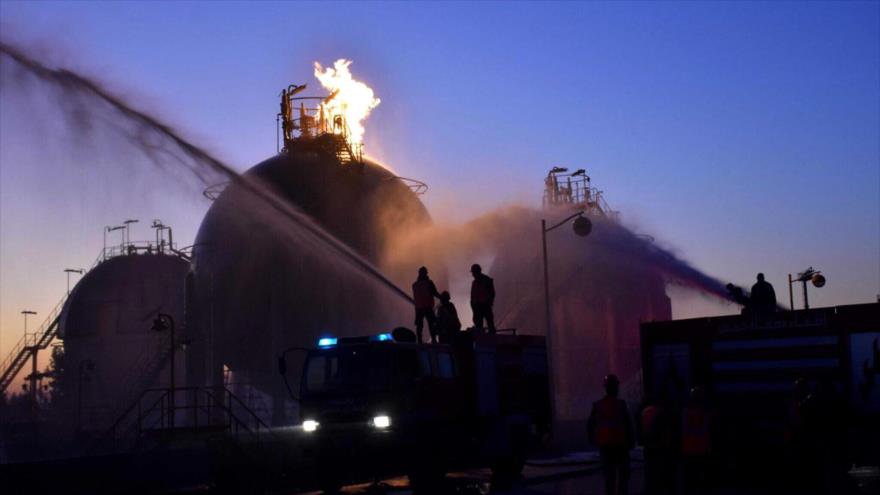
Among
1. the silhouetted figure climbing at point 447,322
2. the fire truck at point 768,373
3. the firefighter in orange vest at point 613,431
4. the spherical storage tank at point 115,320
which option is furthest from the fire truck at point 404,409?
the spherical storage tank at point 115,320

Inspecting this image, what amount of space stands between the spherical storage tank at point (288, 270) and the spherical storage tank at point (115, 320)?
21.0 meters

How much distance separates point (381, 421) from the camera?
18.2 meters

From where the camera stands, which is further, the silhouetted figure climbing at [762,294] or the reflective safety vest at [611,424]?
the silhouetted figure climbing at [762,294]

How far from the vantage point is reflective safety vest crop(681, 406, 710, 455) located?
15000 mm

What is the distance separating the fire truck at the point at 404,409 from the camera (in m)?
18.4

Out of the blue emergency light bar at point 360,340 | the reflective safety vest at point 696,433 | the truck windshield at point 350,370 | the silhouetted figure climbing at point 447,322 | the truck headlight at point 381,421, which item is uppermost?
the silhouetted figure climbing at point 447,322

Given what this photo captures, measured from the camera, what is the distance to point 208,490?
21.7 meters

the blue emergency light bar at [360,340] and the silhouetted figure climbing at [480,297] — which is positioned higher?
the silhouetted figure climbing at [480,297]

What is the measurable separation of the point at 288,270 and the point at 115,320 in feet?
96.3

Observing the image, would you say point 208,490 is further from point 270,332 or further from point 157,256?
point 157,256

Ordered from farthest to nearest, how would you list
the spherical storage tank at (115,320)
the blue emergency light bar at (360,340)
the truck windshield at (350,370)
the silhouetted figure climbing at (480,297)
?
the spherical storage tank at (115,320)
the silhouetted figure climbing at (480,297)
the blue emergency light bar at (360,340)
the truck windshield at (350,370)

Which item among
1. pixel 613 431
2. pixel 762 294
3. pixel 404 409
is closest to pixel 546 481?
pixel 404 409

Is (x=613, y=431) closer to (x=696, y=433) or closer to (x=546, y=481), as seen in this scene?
(x=696, y=433)

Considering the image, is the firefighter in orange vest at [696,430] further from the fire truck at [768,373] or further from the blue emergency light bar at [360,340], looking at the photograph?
the blue emergency light bar at [360,340]
